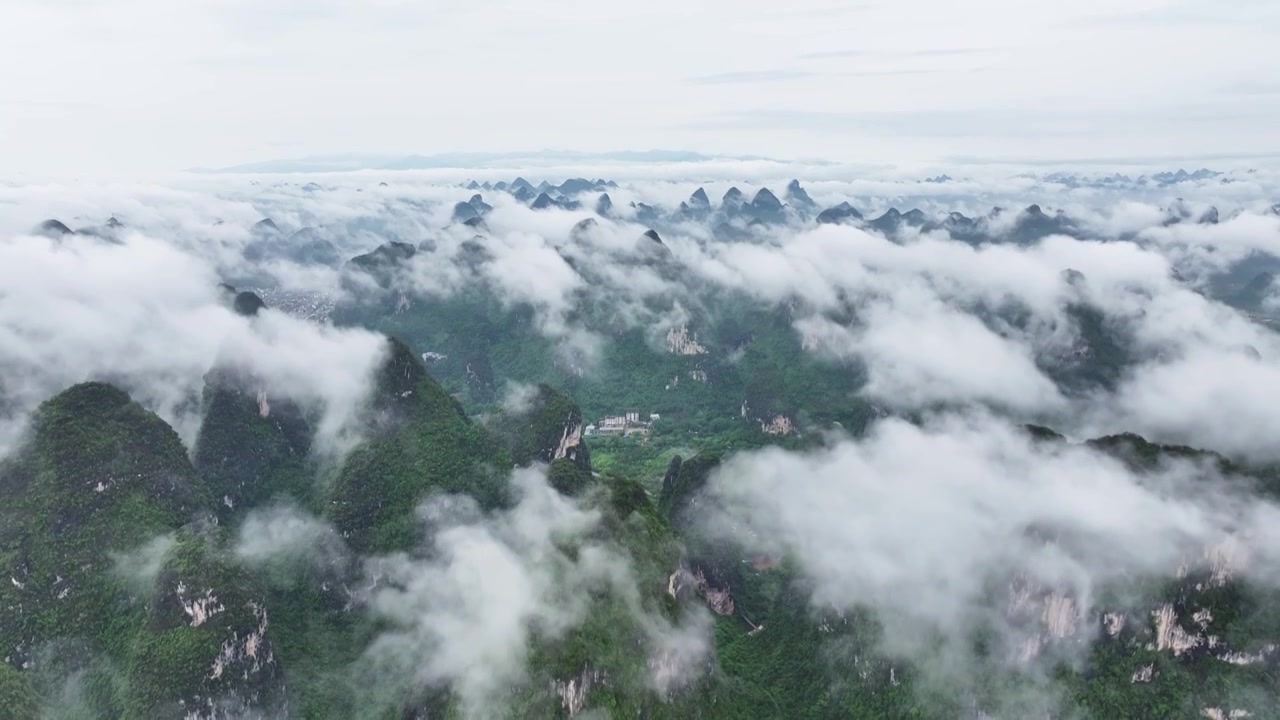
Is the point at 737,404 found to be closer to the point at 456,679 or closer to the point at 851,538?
the point at 851,538

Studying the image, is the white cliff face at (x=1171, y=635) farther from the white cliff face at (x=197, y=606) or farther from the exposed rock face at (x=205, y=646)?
the white cliff face at (x=197, y=606)

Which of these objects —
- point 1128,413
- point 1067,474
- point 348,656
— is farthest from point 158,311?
point 1128,413

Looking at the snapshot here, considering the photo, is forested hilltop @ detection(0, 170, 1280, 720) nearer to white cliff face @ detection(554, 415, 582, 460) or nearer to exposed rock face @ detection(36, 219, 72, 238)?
white cliff face @ detection(554, 415, 582, 460)

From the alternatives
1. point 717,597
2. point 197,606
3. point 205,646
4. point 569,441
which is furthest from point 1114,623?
point 197,606

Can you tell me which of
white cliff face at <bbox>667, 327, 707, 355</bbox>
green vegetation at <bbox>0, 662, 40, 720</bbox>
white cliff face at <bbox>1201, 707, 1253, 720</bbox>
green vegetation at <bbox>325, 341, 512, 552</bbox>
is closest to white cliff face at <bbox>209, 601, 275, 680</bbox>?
green vegetation at <bbox>0, 662, 40, 720</bbox>

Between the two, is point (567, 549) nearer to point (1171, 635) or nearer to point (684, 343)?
point (1171, 635)

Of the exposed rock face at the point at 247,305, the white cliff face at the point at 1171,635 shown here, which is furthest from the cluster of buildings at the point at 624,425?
the white cliff face at the point at 1171,635
